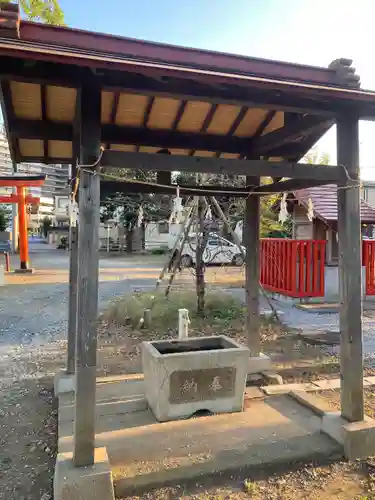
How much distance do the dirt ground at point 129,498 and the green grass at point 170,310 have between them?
1404mm

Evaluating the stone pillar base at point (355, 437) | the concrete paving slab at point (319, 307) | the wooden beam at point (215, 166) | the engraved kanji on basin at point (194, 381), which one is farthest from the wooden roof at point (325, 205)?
the stone pillar base at point (355, 437)

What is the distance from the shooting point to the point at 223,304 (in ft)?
31.1

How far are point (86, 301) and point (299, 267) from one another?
8438 mm

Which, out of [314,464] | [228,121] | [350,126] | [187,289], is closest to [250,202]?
[228,121]

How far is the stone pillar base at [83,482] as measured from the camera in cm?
293

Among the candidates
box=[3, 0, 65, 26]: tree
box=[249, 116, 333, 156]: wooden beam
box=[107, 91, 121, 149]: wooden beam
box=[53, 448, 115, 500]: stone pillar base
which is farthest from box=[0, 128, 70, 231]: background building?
box=[53, 448, 115, 500]: stone pillar base

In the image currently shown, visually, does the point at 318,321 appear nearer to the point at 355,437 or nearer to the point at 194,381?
the point at 194,381

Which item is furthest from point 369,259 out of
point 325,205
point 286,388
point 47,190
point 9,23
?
point 47,190

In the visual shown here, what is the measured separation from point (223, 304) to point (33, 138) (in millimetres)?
6061

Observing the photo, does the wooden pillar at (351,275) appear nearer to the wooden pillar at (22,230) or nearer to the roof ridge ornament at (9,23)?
the roof ridge ornament at (9,23)

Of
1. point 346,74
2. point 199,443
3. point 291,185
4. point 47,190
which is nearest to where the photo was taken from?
point 199,443

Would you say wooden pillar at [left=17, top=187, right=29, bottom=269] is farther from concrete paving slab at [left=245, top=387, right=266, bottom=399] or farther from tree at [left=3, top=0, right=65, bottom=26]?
concrete paving slab at [left=245, top=387, right=266, bottom=399]

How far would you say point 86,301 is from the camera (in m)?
3.12

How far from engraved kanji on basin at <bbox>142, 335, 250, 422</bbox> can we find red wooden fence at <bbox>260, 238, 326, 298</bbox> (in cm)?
660
